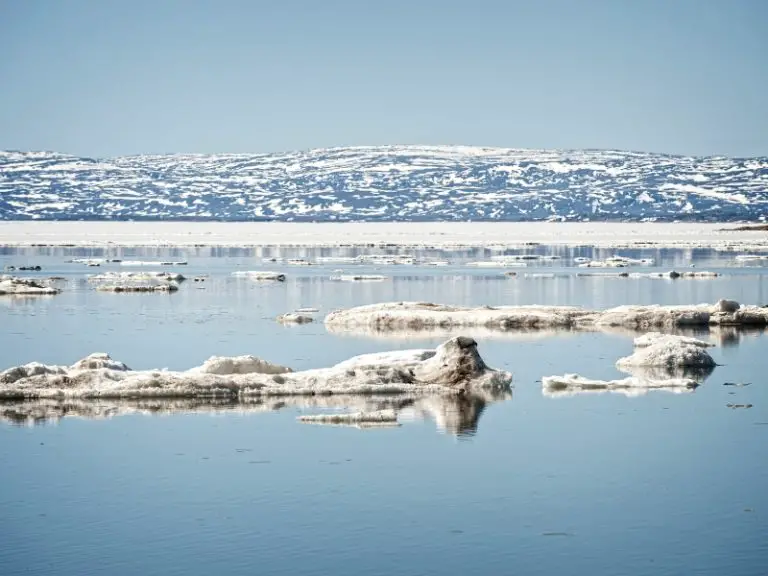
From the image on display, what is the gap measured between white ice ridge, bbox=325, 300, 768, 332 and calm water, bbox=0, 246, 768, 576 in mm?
2938

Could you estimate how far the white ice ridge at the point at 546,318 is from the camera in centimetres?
1938

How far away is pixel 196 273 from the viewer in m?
36.0

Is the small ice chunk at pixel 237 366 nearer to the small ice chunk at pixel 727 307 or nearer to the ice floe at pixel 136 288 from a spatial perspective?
the small ice chunk at pixel 727 307

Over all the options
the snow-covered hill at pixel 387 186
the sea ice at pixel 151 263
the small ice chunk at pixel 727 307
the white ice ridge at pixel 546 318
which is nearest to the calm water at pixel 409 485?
the white ice ridge at pixel 546 318

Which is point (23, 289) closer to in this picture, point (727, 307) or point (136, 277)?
Result: point (136, 277)

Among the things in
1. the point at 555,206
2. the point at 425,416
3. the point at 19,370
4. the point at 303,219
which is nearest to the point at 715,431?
the point at 425,416

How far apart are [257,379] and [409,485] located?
389 cm

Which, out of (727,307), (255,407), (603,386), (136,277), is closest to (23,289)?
(136,277)

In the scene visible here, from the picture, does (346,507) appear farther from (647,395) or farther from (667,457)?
(647,395)

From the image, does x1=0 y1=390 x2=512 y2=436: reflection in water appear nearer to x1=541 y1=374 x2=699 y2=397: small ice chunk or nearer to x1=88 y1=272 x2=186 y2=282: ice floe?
x1=541 y1=374 x2=699 y2=397: small ice chunk

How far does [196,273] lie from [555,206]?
373ft

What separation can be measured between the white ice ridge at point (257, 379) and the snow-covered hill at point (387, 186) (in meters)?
107

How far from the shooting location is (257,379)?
12.9 meters

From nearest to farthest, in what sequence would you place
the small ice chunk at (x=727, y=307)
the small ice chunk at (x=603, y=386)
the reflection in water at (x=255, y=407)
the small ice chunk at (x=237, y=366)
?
1. the reflection in water at (x=255, y=407)
2. the small ice chunk at (x=237, y=366)
3. the small ice chunk at (x=603, y=386)
4. the small ice chunk at (x=727, y=307)
